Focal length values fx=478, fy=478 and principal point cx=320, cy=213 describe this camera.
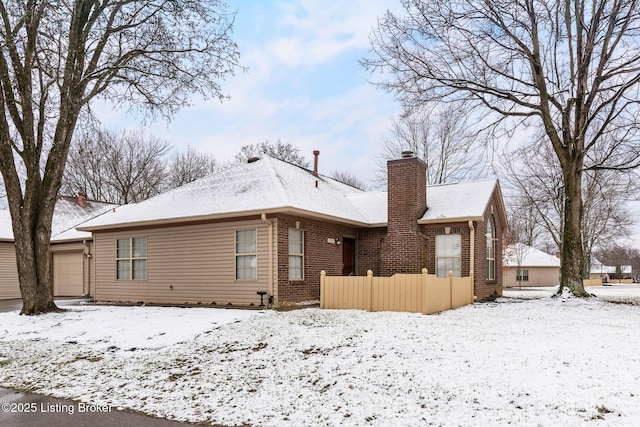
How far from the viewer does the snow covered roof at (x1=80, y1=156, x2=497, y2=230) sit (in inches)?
549

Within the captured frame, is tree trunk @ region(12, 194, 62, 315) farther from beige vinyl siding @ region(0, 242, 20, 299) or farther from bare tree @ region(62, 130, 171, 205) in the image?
bare tree @ region(62, 130, 171, 205)

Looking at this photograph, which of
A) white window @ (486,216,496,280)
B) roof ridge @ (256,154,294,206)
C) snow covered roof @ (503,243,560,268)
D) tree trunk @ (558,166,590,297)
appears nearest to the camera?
roof ridge @ (256,154,294,206)

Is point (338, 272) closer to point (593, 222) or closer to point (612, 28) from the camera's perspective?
point (612, 28)

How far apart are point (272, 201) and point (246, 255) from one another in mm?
1801

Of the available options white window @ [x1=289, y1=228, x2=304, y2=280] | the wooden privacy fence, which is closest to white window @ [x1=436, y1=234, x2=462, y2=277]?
the wooden privacy fence

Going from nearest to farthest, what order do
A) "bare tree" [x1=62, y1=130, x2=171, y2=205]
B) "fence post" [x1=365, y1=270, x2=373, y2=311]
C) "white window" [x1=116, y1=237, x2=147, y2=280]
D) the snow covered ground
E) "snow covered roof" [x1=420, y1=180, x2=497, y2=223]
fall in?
the snow covered ground → "fence post" [x1=365, y1=270, x2=373, y2=311] → "snow covered roof" [x1=420, y1=180, x2=497, y2=223] → "white window" [x1=116, y1=237, x2=147, y2=280] → "bare tree" [x1=62, y1=130, x2=171, y2=205]

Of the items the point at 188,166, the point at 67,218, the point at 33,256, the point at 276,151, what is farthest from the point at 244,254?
the point at 188,166

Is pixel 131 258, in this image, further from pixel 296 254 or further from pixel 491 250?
pixel 491 250

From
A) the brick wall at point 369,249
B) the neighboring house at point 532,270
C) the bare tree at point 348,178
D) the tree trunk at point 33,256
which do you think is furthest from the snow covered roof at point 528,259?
the tree trunk at point 33,256

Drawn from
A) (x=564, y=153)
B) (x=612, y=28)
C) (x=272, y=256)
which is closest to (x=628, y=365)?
(x=272, y=256)

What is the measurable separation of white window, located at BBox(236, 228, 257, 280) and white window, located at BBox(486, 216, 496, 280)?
900 centimetres

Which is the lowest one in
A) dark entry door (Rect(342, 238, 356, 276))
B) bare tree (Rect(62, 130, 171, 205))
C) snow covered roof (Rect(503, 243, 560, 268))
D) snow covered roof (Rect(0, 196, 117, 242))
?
snow covered roof (Rect(503, 243, 560, 268))

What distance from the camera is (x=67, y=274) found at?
2198 centimetres

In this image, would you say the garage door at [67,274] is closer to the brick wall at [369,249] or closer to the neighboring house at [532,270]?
the brick wall at [369,249]
